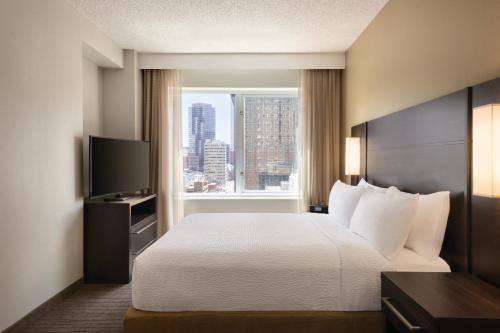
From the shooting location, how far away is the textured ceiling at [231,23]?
2.94 meters

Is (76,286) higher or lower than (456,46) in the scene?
lower

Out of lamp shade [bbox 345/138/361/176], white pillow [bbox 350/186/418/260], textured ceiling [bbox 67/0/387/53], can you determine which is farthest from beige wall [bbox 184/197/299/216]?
white pillow [bbox 350/186/418/260]

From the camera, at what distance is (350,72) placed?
410 centimetres

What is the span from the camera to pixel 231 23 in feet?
11.0

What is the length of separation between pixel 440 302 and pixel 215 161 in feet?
12.3

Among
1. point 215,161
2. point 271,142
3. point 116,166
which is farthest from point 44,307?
point 271,142

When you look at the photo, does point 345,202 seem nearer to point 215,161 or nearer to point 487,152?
point 487,152

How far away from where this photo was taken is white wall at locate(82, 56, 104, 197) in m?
3.65

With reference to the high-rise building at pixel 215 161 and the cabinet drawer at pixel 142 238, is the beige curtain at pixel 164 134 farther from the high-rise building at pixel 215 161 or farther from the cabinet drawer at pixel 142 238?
the high-rise building at pixel 215 161

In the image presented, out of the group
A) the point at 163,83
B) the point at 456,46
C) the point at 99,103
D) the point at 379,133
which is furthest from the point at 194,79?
the point at 456,46

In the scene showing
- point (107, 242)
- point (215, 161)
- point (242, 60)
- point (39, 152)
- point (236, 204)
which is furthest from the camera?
point (215, 161)

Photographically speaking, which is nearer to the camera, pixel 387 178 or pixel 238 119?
A: pixel 387 178

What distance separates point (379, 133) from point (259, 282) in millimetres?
1929

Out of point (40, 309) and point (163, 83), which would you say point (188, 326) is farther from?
point (163, 83)
